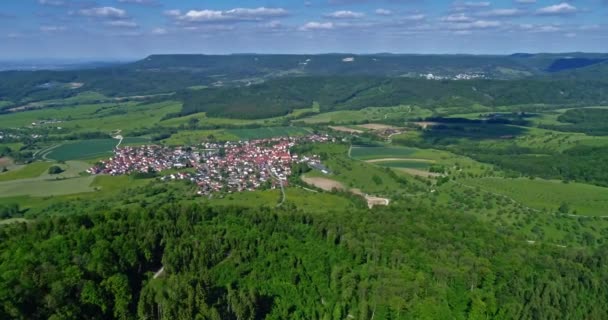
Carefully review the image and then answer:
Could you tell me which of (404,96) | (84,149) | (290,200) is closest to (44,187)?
(84,149)

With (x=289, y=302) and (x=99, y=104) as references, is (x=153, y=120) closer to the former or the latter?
(x=99, y=104)

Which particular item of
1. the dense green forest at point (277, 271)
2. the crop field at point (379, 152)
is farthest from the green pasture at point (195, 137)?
the dense green forest at point (277, 271)

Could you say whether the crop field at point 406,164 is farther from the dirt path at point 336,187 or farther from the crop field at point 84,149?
the crop field at point 84,149

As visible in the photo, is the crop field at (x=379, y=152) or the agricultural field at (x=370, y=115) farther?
the agricultural field at (x=370, y=115)

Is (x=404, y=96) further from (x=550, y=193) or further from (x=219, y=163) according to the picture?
(x=550, y=193)

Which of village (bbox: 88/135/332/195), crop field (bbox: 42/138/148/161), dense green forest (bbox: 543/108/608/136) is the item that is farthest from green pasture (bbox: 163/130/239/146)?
dense green forest (bbox: 543/108/608/136)

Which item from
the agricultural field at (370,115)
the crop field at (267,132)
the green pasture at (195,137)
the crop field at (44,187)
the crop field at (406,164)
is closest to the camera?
the crop field at (44,187)
